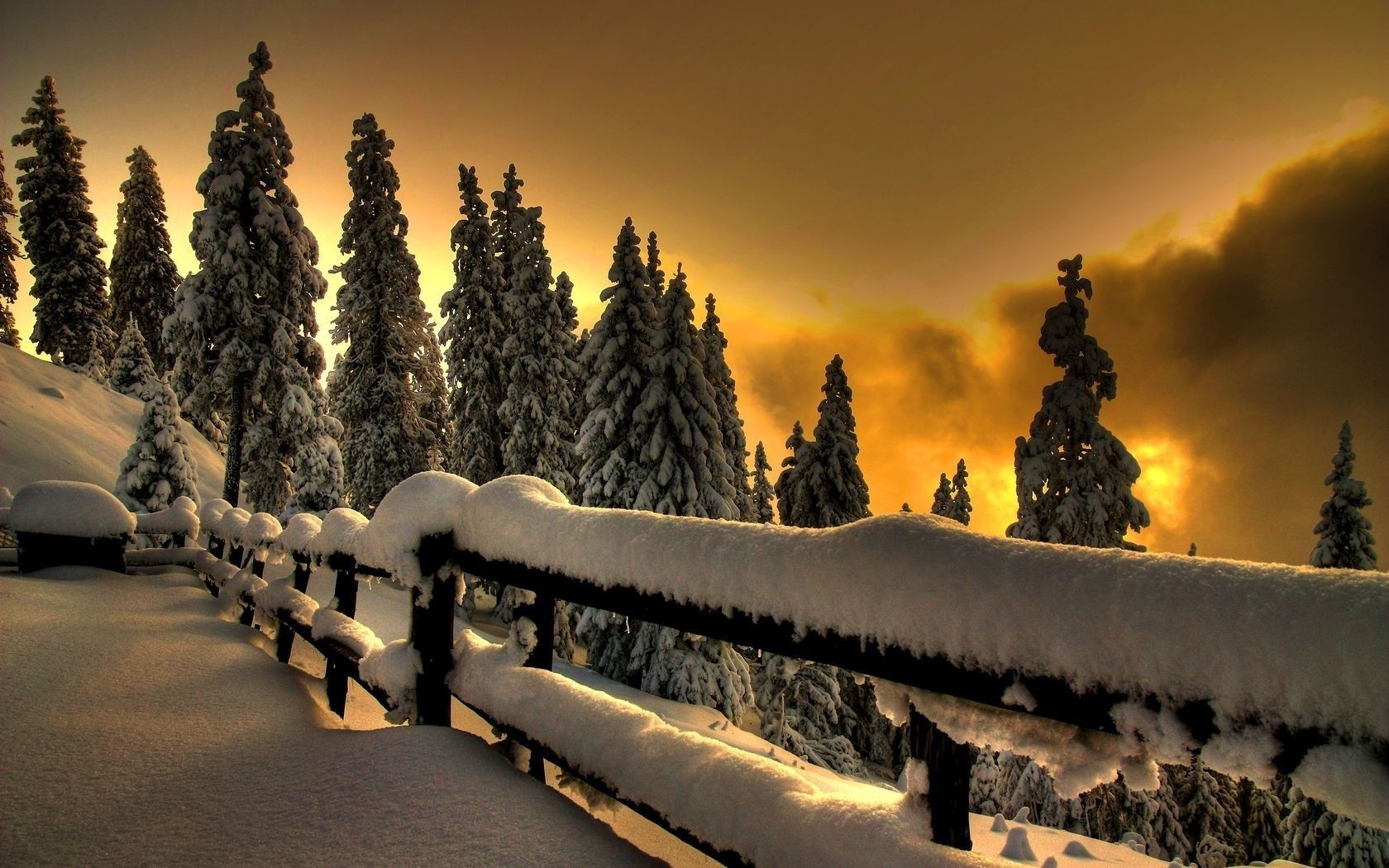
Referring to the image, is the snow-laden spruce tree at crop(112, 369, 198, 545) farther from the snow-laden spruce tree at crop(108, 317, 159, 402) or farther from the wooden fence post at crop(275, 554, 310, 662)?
the wooden fence post at crop(275, 554, 310, 662)

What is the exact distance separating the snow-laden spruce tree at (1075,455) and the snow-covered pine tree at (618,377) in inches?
452

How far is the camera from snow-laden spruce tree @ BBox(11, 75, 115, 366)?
32.9 meters

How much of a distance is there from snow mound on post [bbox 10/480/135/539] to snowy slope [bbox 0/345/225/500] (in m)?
15.3

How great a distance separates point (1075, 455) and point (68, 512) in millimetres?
21415

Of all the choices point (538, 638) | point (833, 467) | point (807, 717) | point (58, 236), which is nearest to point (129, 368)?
point (58, 236)

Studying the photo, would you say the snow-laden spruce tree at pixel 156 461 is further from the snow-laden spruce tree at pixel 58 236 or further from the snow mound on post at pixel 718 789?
the snow mound on post at pixel 718 789

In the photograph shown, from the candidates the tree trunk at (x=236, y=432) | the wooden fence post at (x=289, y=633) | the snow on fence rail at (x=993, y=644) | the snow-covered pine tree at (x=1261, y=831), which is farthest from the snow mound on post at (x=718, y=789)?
the snow-covered pine tree at (x=1261, y=831)

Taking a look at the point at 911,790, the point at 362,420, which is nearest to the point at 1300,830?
the point at 911,790

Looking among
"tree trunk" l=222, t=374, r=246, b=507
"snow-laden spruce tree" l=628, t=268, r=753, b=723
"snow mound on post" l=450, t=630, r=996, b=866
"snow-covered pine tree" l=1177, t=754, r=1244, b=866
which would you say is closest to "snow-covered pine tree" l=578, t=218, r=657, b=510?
"snow-laden spruce tree" l=628, t=268, r=753, b=723

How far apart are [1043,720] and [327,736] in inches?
123

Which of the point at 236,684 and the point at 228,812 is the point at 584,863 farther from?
the point at 236,684

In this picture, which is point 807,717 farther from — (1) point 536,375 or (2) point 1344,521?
(2) point 1344,521

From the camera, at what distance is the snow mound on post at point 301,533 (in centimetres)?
496

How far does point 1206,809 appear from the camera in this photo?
22.0 m
